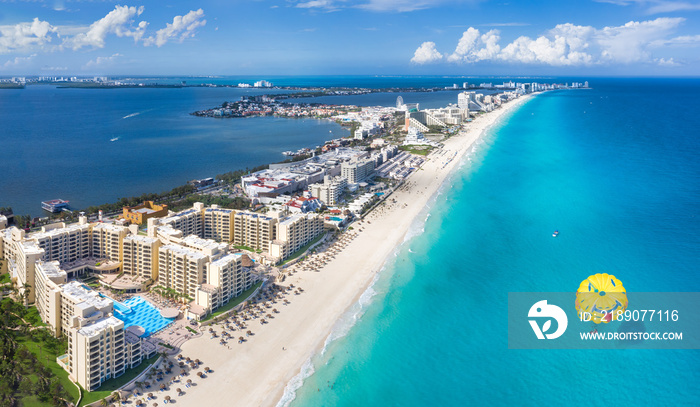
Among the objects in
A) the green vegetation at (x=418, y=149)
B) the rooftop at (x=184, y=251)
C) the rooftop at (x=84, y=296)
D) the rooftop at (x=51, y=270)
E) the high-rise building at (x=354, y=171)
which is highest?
the green vegetation at (x=418, y=149)

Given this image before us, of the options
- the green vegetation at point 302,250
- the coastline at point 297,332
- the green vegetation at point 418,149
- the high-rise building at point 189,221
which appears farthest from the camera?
the green vegetation at point 418,149

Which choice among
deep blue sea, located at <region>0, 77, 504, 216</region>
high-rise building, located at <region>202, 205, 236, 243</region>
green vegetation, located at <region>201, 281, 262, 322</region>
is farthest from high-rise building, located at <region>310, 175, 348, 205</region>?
deep blue sea, located at <region>0, 77, 504, 216</region>

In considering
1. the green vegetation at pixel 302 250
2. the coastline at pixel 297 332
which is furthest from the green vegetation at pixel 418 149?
the green vegetation at pixel 302 250

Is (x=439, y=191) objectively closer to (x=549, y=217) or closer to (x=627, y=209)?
(x=549, y=217)

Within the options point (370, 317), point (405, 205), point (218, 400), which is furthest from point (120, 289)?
point (405, 205)

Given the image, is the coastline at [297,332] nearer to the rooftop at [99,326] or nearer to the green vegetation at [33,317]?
the rooftop at [99,326]

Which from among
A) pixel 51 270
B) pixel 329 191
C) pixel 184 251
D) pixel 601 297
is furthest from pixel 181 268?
pixel 601 297

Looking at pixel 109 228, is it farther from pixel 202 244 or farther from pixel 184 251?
pixel 202 244
